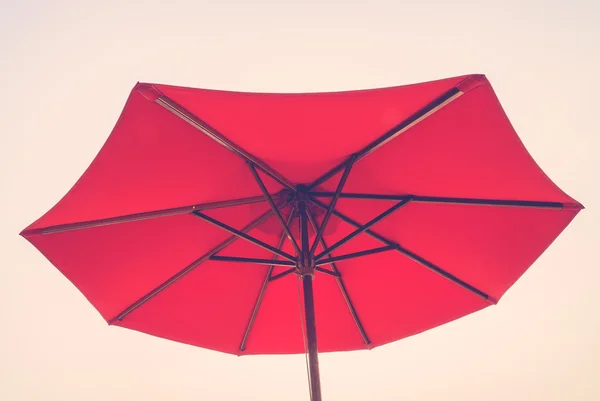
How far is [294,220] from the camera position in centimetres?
317

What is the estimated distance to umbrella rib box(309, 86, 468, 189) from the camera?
221cm

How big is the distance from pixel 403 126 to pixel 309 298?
971 millimetres

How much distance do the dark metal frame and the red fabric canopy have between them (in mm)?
14

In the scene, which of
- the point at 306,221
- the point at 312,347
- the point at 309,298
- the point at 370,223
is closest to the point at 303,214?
the point at 306,221

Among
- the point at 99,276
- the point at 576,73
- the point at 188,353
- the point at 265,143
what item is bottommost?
the point at 99,276

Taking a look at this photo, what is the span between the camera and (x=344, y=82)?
4543mm

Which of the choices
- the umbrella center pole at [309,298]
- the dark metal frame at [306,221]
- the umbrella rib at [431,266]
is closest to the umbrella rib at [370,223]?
the dark metal frame at [306,221]

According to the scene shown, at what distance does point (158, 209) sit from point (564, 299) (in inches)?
160

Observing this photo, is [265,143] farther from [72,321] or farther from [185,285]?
[72,321]

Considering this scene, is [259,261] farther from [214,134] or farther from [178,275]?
[214,134]

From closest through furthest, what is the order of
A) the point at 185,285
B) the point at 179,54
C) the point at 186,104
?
the point at 186,104, the point at 185,285, the point at 179,54

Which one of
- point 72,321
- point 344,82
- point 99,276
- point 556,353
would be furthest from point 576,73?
point 72,321

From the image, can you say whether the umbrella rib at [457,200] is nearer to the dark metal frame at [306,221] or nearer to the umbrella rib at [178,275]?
the dark metal frame at [306,221]

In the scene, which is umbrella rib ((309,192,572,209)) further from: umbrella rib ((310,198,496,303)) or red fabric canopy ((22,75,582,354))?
umbrella rib ((310,198,496,303))
